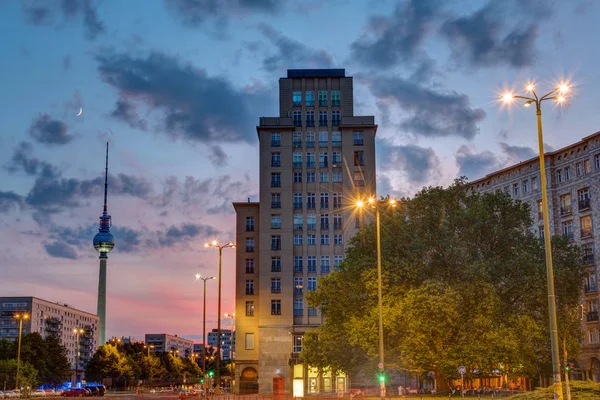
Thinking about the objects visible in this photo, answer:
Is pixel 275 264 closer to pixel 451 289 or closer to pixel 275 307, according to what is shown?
pixel 275 307

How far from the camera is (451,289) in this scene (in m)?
51.6

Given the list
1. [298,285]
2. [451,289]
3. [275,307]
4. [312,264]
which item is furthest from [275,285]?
[451,289]

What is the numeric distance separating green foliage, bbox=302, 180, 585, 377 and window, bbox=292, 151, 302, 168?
131 ft

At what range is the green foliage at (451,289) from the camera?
51469 mm

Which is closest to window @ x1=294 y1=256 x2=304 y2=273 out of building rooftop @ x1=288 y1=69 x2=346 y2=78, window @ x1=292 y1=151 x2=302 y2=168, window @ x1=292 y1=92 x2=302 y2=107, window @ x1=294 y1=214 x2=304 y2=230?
window @ x1=294 y1=214 x2=304 y2=230

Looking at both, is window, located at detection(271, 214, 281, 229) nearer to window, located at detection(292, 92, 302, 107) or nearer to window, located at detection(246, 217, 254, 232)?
window, located at detection(246, 217, 254, 232)

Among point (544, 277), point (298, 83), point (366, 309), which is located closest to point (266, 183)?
point (298, 83)

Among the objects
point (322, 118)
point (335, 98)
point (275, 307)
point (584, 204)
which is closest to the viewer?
point (584, 204)

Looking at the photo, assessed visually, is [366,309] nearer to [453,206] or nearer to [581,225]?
[453,206]

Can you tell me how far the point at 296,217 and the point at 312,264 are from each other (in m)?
6.95

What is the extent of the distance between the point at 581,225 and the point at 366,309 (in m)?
46.4

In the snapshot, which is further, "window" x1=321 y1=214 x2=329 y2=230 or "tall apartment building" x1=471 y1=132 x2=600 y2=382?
"window" x1=321 y1=214 x2=329 y2=230

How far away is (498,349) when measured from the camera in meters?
50.9

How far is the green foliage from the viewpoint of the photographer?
51469mm
